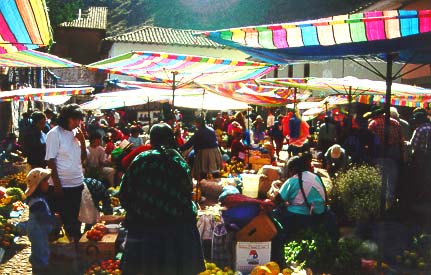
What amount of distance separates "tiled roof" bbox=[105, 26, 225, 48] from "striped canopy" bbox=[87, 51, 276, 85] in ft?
103

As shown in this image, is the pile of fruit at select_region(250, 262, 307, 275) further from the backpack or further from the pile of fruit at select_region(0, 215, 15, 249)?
the backpack

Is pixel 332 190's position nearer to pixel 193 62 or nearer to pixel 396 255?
pixel 396 255

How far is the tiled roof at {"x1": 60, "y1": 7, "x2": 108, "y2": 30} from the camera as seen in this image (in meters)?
45.1

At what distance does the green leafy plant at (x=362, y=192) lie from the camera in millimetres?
5938

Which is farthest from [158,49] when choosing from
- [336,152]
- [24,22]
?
[24,22]

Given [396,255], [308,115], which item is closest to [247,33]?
[396,255]

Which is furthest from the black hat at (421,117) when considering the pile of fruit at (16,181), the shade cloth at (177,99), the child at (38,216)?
the pile of fruit at (16,181)

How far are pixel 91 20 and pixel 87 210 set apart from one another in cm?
4419

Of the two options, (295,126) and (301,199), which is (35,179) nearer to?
(301,199)

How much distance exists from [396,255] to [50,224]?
13.4ft

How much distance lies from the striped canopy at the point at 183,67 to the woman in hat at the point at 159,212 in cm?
336

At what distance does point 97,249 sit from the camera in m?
5.77

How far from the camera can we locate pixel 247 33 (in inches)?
192

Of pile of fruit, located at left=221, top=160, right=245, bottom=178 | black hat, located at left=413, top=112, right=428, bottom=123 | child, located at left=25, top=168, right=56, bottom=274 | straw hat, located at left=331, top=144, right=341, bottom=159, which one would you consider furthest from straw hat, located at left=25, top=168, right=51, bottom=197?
pile of fruit, located at left=221, top=160, right=245, bottom=178
